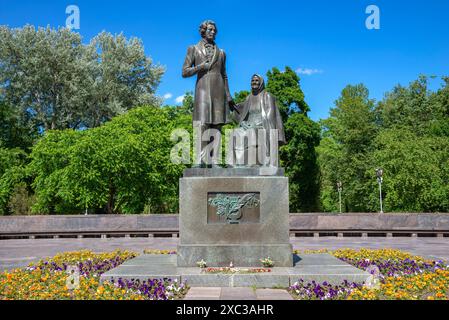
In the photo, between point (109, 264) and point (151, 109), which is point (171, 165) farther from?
point (109, 264)

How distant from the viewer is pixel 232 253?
9.11m

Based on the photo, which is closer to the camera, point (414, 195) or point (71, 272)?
point (71, 272)

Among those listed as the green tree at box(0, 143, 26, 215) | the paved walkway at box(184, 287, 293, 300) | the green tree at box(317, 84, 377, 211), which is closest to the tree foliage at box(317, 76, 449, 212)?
the green tree at box(317, 84, 377, 211)

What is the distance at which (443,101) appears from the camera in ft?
129

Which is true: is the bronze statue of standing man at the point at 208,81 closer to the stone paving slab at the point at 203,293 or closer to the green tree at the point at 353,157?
the stone paving slab at the point at 203,293

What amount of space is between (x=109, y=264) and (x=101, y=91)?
27284 millimetres

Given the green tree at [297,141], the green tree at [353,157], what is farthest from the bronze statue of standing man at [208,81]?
the green tree at [353,157]

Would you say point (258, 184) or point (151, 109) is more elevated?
point (151, 109)

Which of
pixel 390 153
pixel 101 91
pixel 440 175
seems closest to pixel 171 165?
pixel 101 91

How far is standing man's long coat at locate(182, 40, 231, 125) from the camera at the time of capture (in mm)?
9953

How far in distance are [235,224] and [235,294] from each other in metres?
2.13

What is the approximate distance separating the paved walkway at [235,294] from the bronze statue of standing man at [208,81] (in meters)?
2.93

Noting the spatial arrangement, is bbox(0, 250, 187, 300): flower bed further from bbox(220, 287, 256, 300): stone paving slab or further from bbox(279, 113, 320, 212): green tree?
bbox(279, 113, 320, 212): green tree
